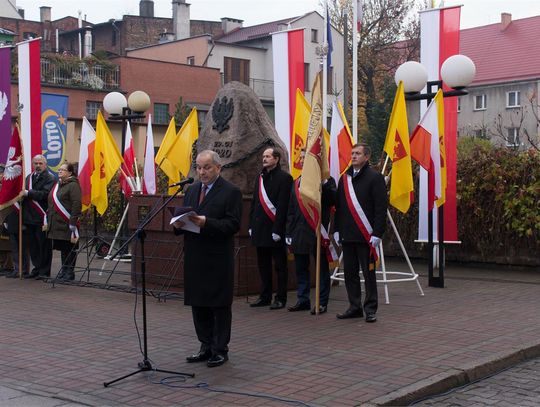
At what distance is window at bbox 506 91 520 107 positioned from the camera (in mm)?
55469

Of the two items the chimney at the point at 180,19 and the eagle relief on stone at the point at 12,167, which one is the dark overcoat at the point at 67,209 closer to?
the eagle relief on stone at the point at 12,167

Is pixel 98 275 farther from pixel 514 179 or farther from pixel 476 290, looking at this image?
pixel 514 179

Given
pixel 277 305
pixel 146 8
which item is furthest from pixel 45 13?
pixel 277 305

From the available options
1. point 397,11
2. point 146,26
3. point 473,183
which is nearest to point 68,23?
point 146,26

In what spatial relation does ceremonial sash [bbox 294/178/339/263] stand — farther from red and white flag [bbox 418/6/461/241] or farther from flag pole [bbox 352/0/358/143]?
red and white flag [bbox 418/6/461/241]

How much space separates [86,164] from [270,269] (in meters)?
6.57

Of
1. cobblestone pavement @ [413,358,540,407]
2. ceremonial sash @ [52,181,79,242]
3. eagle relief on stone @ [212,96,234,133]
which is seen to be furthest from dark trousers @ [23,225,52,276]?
cobblestone pavement @ [413,358,540,407]

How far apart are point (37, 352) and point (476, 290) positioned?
6571mm

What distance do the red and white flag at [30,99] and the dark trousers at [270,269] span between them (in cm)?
614

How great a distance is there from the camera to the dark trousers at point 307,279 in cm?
1010

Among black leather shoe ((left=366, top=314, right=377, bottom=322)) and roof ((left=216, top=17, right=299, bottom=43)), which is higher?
roof ((left=216, top=17, right=299, bottom=43))

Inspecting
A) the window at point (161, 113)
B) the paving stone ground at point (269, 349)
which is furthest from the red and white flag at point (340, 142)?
the window at point (161, 113)

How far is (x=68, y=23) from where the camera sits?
64500mm

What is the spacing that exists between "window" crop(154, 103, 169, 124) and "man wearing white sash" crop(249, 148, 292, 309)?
116 feet
